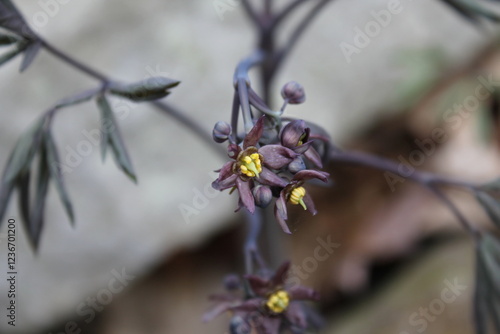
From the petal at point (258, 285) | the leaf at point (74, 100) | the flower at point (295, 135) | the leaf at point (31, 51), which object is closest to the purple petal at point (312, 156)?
the flower at point (295, 135)

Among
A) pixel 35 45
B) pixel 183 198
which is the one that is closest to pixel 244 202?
pixel 35 45

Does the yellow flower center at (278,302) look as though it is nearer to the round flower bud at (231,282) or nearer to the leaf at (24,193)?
the round flower bud at (231,282)

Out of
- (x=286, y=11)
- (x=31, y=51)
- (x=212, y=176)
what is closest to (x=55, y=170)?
(x=31, y=51)

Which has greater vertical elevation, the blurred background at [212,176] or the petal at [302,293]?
the petal at [302,293]

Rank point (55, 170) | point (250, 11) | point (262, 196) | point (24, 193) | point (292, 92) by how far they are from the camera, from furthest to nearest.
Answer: point (250, 11) < point (24, 193) < point (55, 170) < point (292, 92) < point (262, 196)

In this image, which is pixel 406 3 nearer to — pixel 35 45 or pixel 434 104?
pixel 434 104

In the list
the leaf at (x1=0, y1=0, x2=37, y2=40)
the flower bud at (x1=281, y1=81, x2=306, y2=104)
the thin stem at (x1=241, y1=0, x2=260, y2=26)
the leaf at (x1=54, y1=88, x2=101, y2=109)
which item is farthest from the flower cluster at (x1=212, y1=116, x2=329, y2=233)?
the thin stem at (x1=241, y1=0, x2=260, y2=26)

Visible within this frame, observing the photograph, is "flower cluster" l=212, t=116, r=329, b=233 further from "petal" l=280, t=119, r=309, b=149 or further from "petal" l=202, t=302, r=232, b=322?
"petal" l=202, t=302, r=232, b=322

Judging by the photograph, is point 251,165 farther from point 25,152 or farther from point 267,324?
point 25,152
